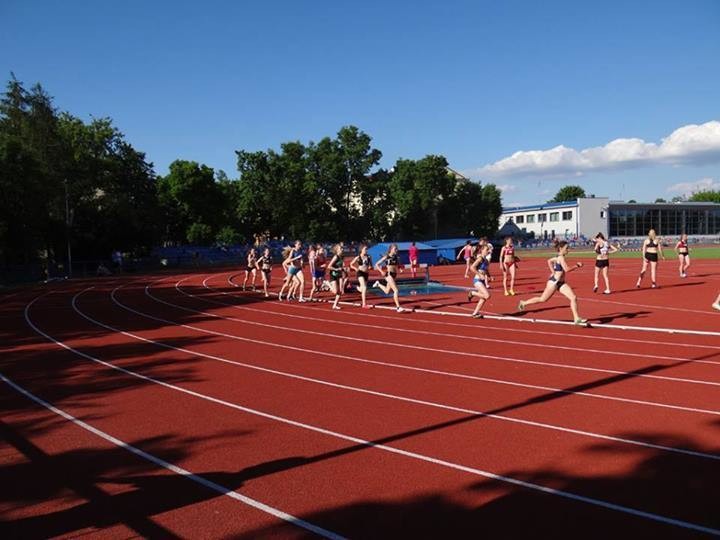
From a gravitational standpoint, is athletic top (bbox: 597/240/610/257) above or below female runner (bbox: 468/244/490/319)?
above

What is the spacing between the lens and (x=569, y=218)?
8269 centimetres

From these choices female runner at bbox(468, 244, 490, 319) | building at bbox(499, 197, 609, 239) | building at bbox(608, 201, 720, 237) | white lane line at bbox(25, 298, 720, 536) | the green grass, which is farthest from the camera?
building at bbox(608, 201, 720, 237)

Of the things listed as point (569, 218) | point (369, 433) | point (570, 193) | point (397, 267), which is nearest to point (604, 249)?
point (397, 267)

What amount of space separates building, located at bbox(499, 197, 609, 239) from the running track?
72131 mm

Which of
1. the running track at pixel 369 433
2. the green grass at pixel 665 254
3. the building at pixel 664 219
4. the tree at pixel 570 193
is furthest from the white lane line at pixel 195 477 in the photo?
the tree at pixel 570 193

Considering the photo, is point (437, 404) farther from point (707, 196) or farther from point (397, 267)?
point (707, 196)

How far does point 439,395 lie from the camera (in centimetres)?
734

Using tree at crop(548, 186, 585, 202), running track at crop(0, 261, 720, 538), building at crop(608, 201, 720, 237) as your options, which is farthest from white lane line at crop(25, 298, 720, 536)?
tree at crop(548, 186, 585, 202)

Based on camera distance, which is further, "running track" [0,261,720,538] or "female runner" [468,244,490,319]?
"female runner" [468,244,490,319]

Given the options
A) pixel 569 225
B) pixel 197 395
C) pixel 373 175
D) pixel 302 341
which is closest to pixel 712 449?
pixel 197 395

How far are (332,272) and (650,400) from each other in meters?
11.6

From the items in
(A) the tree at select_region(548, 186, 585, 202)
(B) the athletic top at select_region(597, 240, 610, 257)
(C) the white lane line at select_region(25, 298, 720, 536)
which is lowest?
(C) the white lane line at select_region(25, 298, 720, 536)

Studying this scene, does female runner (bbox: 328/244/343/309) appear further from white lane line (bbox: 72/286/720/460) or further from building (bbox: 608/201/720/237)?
building (bbox: 608/201/720/237)

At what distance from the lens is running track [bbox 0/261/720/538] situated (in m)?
4.17
